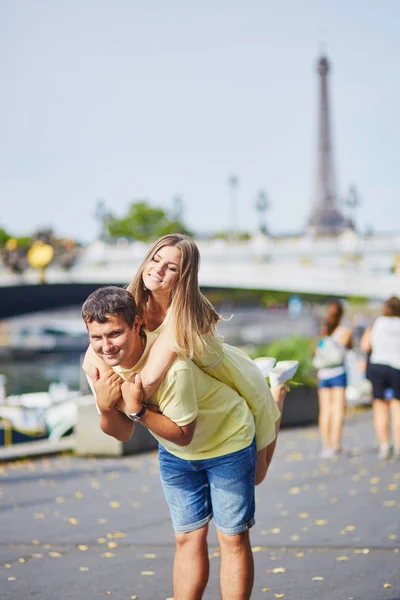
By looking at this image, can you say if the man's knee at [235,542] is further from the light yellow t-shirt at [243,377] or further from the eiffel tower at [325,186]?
the eiffel tower at [325,186]

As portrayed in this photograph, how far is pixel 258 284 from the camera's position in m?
47.0

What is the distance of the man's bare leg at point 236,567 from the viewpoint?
3391mm

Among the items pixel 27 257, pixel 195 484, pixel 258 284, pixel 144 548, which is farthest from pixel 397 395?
pixel 27 257

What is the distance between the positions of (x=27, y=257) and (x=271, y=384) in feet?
176

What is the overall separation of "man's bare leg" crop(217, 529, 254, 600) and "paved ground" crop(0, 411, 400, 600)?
964mm

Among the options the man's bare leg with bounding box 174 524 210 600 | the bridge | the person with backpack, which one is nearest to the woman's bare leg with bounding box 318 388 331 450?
the person with backpack

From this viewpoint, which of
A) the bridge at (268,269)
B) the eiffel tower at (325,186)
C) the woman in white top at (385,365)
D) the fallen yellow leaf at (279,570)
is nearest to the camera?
the fallen yellow leaf at (279,570)

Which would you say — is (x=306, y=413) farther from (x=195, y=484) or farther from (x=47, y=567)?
(x=195, y=484)

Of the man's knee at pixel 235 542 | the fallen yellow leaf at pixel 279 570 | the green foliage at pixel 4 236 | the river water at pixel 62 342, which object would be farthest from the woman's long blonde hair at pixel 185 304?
the green foliage at pixel 4 236

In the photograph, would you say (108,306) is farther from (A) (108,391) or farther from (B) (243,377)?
(B) (243,377)

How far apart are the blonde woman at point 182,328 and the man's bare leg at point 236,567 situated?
36 cm

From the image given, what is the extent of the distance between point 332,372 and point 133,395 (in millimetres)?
6256

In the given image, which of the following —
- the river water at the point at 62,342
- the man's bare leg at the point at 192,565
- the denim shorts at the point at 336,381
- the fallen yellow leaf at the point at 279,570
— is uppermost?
the man's bare leg at the point at 192,565

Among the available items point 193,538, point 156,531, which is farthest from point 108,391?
point 156,531
